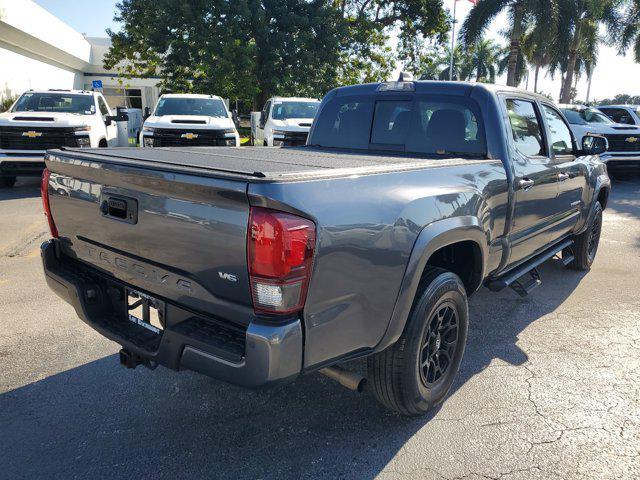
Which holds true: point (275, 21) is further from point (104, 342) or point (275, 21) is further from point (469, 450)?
point (469, 450)

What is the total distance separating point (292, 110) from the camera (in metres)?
14.1

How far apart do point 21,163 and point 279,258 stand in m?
9.79

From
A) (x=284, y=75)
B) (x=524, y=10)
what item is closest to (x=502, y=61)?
(x=524, y=10)

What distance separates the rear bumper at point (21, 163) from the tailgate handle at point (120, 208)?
27.6 ft

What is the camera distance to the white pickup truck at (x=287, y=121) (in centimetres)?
1272

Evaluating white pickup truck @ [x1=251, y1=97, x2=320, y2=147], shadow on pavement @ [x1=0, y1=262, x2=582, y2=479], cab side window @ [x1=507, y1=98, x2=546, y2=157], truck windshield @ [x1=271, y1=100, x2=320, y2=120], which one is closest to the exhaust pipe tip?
shadow on pavement @ [x1=0, y1=262, x2=582, y2=479]

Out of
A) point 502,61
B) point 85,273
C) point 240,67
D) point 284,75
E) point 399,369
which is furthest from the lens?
point 502,61

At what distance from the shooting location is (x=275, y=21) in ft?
72.7

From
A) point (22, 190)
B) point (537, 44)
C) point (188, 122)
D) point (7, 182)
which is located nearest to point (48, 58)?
point (7, 182)

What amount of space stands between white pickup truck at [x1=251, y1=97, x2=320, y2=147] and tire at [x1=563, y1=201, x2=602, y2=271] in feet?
25.2

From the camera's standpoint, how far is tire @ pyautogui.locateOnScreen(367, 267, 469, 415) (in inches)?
105

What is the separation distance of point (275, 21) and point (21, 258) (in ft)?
62.3

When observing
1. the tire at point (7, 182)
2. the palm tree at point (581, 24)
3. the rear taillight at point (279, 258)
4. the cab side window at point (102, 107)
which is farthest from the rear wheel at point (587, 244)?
the palm tree at point (581, 24)

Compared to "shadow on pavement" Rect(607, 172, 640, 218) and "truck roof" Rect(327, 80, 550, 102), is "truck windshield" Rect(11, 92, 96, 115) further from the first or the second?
"shadow on pavement" Rect(607, 172, 640, 218)
